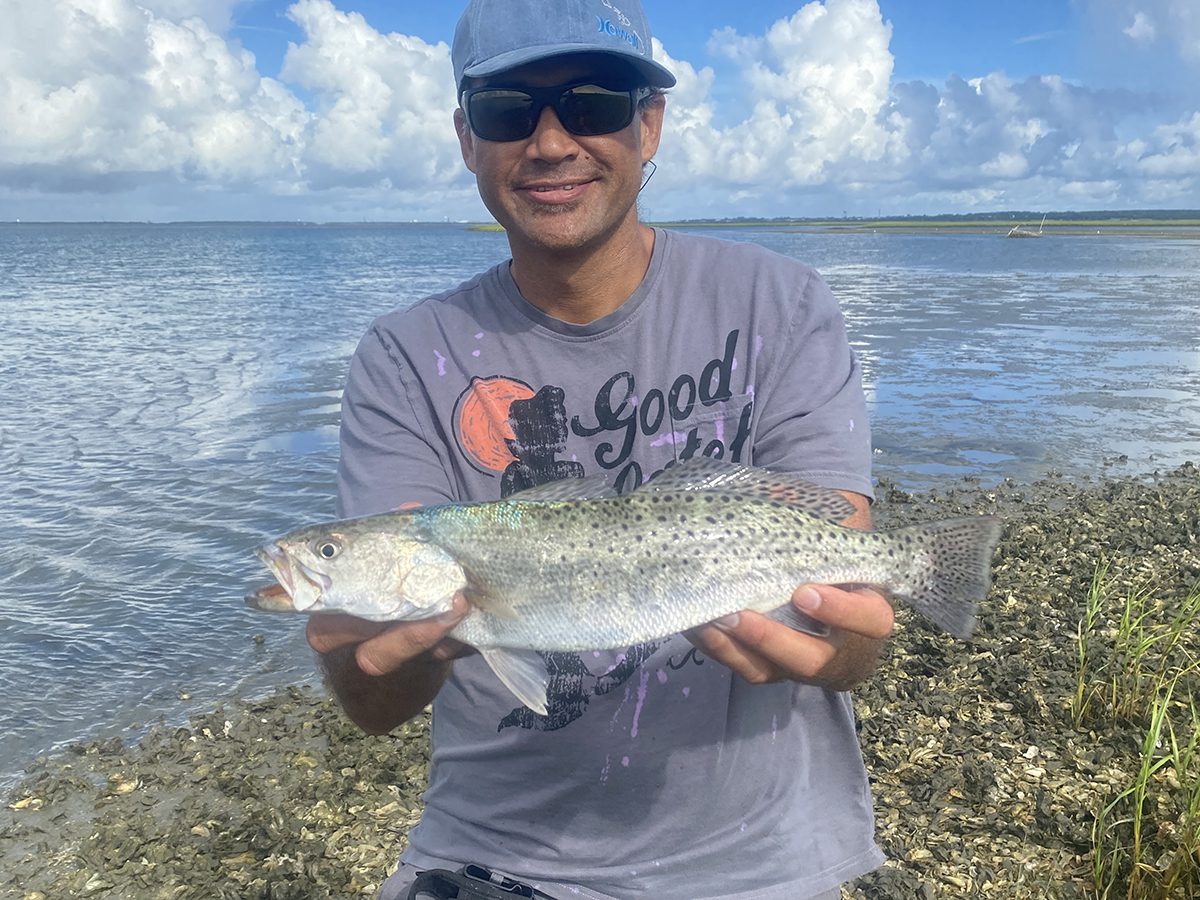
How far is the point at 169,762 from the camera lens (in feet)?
25.3

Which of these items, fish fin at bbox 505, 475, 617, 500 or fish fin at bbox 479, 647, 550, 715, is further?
fish fin at bbox 505, 475, 617, 500

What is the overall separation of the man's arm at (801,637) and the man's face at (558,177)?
165 centimetres

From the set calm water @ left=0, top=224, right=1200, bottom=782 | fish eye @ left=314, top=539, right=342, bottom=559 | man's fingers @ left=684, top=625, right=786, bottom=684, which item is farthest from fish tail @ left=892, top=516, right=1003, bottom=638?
calm water @ left=0, top=224, right=1200, bottom=782

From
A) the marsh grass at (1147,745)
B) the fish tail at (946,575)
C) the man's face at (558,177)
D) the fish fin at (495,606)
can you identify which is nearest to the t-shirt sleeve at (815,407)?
the fish tail at (946,575)

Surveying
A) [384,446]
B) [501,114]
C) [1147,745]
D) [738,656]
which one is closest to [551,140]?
[501,114]

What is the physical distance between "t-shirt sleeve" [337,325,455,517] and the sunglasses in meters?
1.02

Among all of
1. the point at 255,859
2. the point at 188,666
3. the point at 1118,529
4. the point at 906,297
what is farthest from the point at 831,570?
the point at 906,297

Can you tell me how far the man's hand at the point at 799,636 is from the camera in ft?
10.1

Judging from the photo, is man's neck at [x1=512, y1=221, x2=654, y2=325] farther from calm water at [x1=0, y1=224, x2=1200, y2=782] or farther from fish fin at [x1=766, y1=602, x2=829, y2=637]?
calm water at [x1=0, y1=224, x2=1200, y2=782]

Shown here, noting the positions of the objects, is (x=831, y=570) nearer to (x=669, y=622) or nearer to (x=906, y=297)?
Answer: (x=669, y=622)

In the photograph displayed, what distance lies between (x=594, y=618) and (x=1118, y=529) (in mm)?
10513

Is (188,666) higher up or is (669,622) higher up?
(669,622)

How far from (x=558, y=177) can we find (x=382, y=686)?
7.02 ft

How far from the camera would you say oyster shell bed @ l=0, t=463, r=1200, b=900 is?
5641 mm
